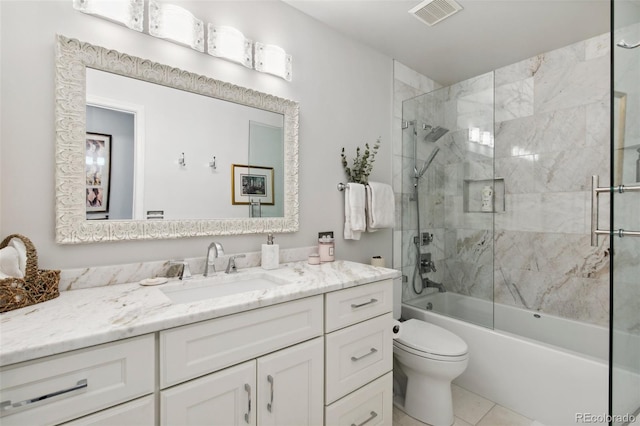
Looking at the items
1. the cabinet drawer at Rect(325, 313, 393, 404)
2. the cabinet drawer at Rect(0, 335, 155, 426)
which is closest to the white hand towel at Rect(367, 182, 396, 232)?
the cabinet drawer at Rect(325, 313, 393, 404)

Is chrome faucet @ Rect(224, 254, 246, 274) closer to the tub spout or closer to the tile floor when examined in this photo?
the tile floor

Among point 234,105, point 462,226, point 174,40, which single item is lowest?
point 462,226

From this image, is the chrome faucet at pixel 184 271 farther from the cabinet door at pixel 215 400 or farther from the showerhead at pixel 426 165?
the showerhead at pixel 426 165

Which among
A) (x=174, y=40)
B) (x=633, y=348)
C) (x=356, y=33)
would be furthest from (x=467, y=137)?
(x=174, y=40)

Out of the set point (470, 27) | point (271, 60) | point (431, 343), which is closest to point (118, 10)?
point (271, 60)

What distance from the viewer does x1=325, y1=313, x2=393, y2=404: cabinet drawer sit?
1.29 meters

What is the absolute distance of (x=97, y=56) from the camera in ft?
3.96

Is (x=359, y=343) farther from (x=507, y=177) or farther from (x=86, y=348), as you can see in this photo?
(x=507, y=177)

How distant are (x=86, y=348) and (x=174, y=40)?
128 centimetres

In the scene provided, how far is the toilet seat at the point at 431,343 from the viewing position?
1673 millimetres

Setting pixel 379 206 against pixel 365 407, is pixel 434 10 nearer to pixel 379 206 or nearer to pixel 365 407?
pixel 379 206

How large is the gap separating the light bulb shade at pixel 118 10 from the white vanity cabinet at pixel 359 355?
1425 mm

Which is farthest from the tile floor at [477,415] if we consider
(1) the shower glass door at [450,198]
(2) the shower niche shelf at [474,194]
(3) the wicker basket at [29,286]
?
(3) the wicker basket at [29,286]

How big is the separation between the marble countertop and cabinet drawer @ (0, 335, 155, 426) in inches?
1.4
